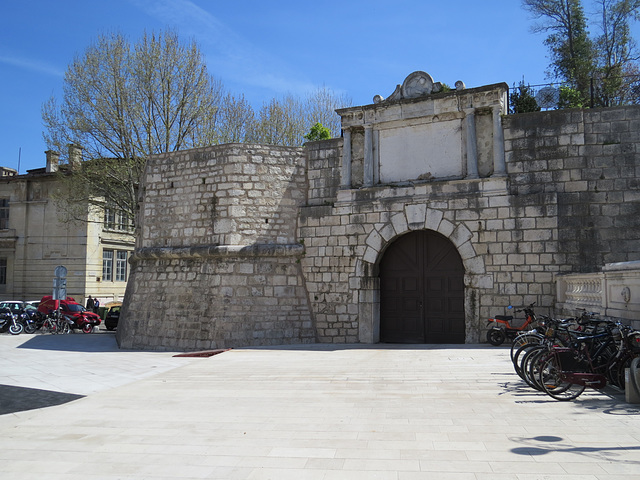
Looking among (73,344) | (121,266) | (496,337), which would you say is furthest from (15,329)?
(496,337)

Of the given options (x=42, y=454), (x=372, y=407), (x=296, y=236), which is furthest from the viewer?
(x=296, y=236)

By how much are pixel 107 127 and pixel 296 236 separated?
10359 mm

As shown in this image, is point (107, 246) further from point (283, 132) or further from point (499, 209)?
point (499, 209)

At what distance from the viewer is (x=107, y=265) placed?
90.6 feet

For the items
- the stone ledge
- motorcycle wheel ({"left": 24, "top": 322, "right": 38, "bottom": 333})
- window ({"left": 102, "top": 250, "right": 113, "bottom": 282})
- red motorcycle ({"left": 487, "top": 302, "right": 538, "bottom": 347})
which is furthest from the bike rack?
window ({"left": 102, "top": 250, "right": 113, "bottom": 282})

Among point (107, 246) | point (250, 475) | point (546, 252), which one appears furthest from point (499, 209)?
point (107, 246)

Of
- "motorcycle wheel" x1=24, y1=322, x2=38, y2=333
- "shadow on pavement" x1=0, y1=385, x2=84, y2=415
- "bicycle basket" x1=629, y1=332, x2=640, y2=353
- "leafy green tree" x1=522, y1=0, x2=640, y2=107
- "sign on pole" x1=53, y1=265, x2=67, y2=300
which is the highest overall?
"leafy green tree" x1=522, y1=0, x2=640, y2=107

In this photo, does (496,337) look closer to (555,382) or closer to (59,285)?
(555,382)

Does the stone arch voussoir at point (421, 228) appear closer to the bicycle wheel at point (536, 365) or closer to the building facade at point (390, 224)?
the building facade at point (390, 224)

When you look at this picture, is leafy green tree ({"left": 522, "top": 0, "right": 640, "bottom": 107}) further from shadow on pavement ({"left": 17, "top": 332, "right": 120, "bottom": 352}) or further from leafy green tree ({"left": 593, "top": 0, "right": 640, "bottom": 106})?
shadow on pavement ({"left": 17, "top": 332, "right": 120, "bottom": 352})

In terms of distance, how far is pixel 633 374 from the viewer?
5.14 metres

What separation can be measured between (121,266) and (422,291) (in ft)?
70.8

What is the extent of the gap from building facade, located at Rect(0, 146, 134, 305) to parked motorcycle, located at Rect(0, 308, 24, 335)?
792 cm

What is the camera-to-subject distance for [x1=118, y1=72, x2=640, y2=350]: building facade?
396 inches
